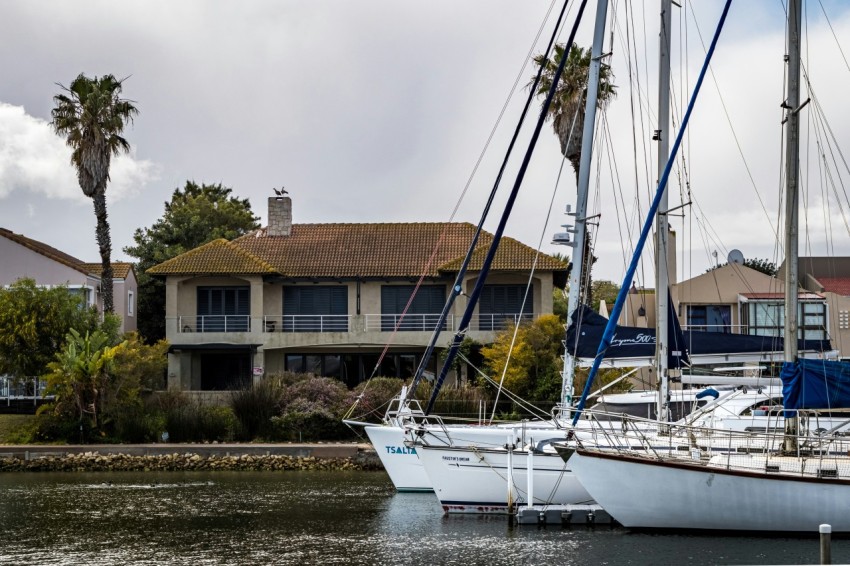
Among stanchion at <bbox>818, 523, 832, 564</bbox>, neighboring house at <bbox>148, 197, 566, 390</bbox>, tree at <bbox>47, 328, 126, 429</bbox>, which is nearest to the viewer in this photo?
stanchion at <bbox>818, 523, 832, 564</bbox>

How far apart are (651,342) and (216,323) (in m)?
27.3

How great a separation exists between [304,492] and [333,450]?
7.14 meters

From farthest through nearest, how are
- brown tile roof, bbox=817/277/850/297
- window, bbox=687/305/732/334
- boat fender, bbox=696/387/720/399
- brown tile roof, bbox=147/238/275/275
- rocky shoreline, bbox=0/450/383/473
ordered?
brown tile roof, bbox=147/238/275/275, brown tile roof, bbox=817/277/850/297, window, bbox=687/305/732/334, rocky shoreline, bbox=0/450/383/473, boat fender, bbox=696/387/720/399

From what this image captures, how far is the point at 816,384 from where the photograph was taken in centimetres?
2266

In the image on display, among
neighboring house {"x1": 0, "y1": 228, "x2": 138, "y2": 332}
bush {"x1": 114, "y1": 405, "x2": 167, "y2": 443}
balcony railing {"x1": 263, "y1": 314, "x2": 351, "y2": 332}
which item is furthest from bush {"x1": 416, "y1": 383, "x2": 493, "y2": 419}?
neighboring house {"x1": 0, "y1": 228, "x2": 138, "y2": 332}

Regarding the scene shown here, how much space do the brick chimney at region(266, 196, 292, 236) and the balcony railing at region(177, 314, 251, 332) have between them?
5.36 metres

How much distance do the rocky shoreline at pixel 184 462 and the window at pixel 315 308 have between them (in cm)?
1371

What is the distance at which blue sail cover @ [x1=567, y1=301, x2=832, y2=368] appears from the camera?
2802 centimetres

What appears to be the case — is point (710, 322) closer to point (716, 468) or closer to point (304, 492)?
point (304, 492)

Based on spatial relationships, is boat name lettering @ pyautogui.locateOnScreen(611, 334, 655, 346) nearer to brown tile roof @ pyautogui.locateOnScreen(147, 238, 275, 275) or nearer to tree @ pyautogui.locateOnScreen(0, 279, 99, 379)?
tree @ pyautogui.locateOnScreen(0, 279, 99, 379)

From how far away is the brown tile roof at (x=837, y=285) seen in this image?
48.8 metres

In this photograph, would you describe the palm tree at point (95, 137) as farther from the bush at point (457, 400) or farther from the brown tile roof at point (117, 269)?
the bush at point (457, 400)

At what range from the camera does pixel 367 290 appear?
2046 inches

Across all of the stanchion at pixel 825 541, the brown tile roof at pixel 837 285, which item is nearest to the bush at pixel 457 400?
the brown tile roof at pixel 837 285
